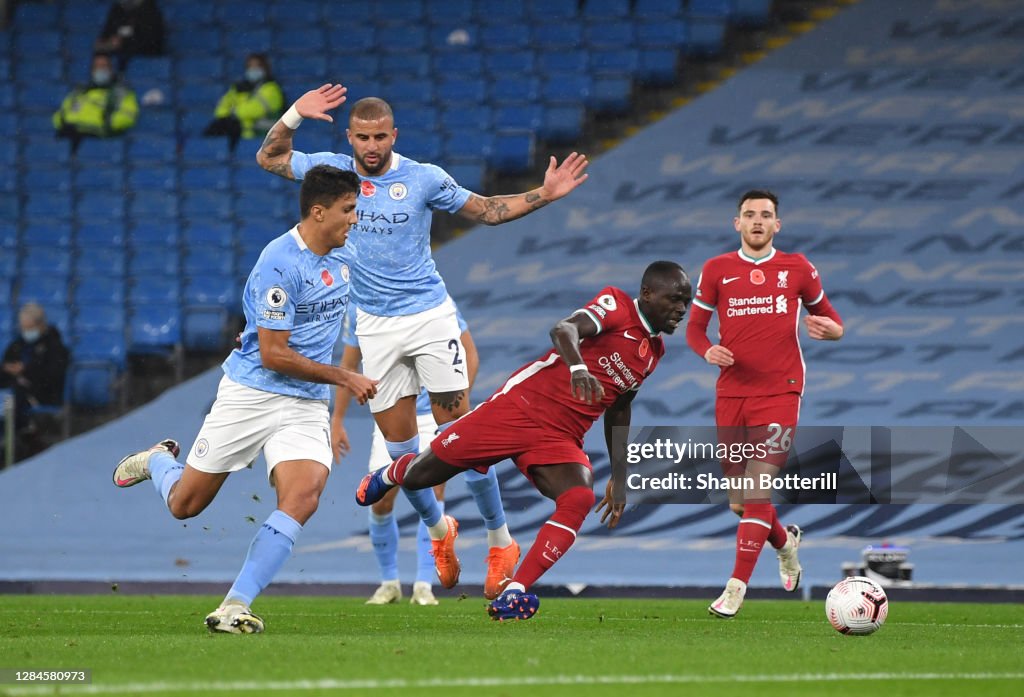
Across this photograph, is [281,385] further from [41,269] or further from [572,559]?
[41,269]

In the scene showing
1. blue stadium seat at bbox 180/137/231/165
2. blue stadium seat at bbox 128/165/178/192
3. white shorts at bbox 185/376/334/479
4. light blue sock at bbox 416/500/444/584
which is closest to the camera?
white shorts at bbox 185/376/334/479

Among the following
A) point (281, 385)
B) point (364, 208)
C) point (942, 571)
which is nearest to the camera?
point (281, 385)

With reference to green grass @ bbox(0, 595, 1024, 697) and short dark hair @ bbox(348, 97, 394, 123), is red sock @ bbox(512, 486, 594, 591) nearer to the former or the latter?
green grass @ bbox(0, 595, 1024, 697)

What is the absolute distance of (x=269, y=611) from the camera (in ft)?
33.8

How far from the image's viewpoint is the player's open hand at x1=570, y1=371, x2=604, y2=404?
7680 mm

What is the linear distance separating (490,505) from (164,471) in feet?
6.59

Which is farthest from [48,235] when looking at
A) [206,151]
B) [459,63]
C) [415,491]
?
[415,491]

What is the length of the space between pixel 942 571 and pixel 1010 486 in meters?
1.27

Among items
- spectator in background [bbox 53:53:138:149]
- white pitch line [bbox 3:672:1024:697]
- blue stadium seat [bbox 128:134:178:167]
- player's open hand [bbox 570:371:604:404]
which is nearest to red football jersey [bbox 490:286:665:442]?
player's open hand [bbox 570:371:604:404]

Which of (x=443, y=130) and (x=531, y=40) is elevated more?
(x=531, y=40)

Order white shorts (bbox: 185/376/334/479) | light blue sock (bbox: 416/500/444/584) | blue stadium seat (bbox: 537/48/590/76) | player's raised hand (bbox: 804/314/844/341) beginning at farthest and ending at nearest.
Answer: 1. blue stadium seat (bbox: 537/48/590/76)
2. light blue sock (bbox: 416/500/444/584)
3. player's raised hand (bbox: 804/314/844/341)
4. white shorts (bbox: 185/376/334/479)

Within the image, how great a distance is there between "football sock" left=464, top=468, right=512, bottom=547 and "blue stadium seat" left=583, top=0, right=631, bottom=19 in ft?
37.5

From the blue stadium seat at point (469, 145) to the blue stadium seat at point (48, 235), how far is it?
453 cm

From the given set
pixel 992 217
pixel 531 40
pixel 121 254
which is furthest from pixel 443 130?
pixel 992 217
